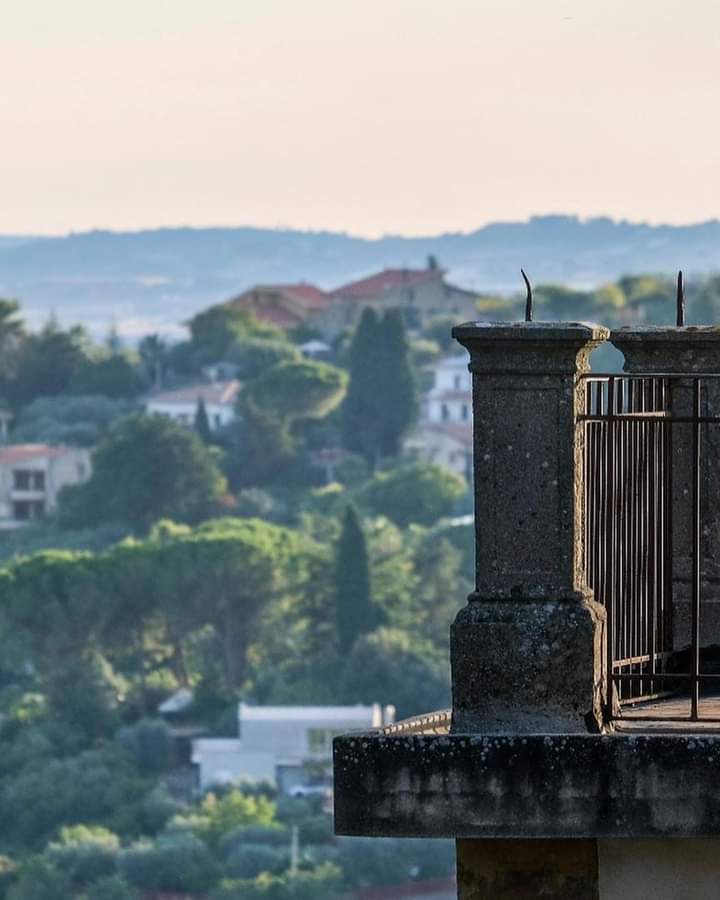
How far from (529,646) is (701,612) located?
96 centimetres

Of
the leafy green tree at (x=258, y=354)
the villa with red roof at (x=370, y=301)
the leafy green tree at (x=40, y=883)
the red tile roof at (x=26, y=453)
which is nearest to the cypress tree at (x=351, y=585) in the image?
the leafy green tree at (x=40, y=883)

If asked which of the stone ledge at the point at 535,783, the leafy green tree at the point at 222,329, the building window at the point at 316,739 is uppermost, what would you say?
the stone ledge at the point at 535,783

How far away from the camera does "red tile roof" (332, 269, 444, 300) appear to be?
601 feet

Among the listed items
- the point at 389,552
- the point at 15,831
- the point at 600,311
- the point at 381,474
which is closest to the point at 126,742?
the point at 15,831

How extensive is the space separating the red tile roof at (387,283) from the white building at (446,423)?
1585 centimetres

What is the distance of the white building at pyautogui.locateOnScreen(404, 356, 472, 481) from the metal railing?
5039 inches

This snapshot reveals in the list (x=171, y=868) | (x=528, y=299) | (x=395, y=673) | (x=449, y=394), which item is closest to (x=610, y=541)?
(x=528, y=299)

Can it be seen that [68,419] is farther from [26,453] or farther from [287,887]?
[287,887]

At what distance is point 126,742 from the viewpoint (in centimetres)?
9094

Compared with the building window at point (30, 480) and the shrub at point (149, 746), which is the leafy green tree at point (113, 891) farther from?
the building window at point (30, 480)

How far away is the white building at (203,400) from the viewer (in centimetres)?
14850

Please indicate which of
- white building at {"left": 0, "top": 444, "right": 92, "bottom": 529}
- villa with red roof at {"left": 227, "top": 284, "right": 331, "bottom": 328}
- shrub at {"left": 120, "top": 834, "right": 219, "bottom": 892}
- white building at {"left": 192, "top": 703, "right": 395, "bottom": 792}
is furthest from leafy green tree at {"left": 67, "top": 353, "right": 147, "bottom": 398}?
shrub at {"left": 120, "top": 834, "right": 219, "bottom": 892}

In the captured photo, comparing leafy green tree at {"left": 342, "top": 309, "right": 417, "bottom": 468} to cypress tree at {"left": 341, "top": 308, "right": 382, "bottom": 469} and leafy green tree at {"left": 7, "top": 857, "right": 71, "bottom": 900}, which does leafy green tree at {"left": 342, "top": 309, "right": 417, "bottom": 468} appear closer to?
→ cypress tree at {"left": 341, "top": 308, "right": 382, "bottom": 469}

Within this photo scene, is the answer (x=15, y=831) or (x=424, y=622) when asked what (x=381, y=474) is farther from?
(x=15, y=831)
